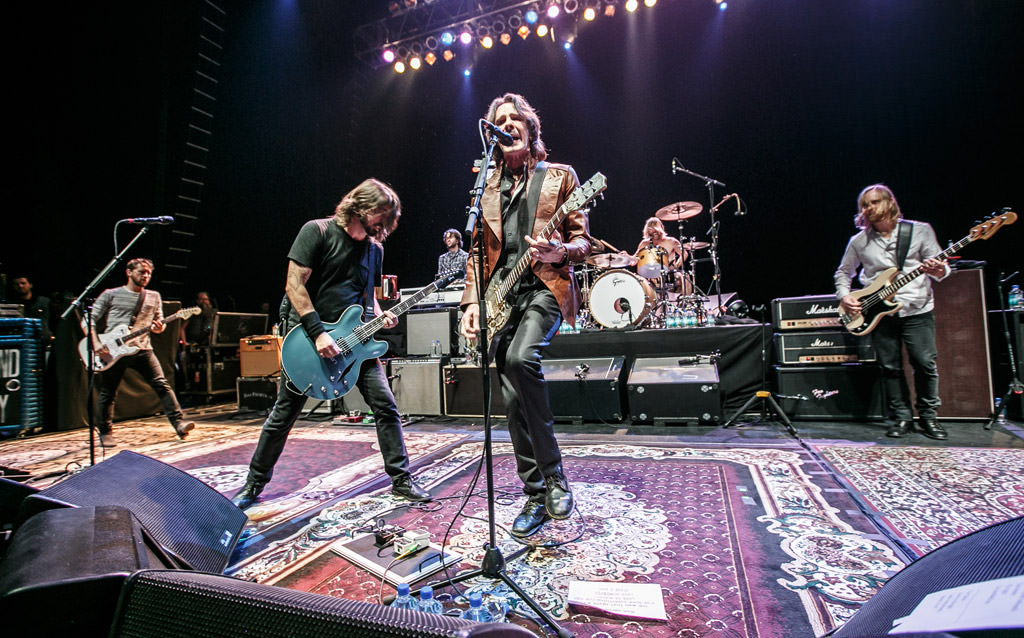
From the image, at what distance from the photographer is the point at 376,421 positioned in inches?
121

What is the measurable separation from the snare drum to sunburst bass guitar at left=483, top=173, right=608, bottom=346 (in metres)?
4.23

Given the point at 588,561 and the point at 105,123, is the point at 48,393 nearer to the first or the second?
the point at 105,123

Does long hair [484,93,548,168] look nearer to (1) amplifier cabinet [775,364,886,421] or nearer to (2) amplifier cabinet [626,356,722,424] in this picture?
(2) amplifier cabinet [626,356,722,424]

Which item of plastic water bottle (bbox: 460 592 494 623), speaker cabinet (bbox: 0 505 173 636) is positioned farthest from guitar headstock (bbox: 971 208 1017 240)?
speaker cabinet (bbox: 0 505 173 636)

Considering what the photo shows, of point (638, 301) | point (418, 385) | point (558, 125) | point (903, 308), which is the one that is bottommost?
point (418, 385)

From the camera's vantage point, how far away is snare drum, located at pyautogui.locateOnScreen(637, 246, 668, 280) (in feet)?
21.8

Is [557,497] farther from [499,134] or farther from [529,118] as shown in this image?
[529,118]

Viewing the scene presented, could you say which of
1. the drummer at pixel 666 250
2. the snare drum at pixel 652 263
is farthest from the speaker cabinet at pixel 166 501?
the drummer at pixel 666 250

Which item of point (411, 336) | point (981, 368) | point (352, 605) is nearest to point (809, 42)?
point (981, 368)

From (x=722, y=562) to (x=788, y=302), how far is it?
13.5 ft

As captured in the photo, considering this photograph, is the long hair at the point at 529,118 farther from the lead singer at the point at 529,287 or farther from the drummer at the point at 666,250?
the drummer at the point at 666,250

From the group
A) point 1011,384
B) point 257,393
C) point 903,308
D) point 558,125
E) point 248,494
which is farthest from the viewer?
point 558,125

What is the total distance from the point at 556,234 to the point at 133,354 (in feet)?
18.9

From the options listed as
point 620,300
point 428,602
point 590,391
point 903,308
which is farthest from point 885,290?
point 428,602
